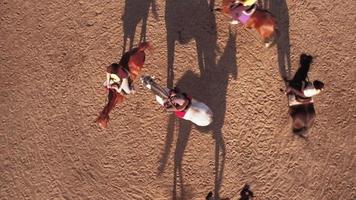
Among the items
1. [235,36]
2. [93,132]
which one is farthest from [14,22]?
[235,36]

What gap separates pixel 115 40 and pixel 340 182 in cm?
539

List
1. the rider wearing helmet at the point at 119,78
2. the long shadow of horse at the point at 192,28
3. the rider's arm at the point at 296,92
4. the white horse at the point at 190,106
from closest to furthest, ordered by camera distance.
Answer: the rider's arm at the point at 296,92
the white horse at the point at 190,106
the rider wearing helmet at the point at 119,78
the long shadow of horse at the point at 192,28

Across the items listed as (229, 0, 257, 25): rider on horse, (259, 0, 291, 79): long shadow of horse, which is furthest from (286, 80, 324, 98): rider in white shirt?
(229, 0, 257, 25): rider on horse

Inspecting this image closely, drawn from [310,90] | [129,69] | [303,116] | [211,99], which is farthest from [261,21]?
[129,69]

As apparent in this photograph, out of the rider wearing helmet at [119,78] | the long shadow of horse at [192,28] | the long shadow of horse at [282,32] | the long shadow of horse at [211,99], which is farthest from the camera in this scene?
the long shadow of horse at [192,28]

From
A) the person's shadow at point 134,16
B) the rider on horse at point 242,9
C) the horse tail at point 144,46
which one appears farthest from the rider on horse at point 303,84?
the person's shadow at point 134,16

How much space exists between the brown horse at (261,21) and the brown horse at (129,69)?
186cm

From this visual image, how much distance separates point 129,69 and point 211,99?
1.77m

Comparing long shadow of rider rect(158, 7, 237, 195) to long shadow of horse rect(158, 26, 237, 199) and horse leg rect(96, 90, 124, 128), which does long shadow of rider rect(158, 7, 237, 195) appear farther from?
horse leg rect(96, 90, 124, 128)

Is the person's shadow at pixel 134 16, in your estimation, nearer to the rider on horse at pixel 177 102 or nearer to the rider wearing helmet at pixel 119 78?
the rider wearing helmet at pixel 119 78

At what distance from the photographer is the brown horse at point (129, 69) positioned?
31.9 ft

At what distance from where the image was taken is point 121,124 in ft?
33.5

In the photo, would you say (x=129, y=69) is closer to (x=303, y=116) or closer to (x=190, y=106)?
(x=190, y=106)

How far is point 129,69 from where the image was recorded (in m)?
9.72
